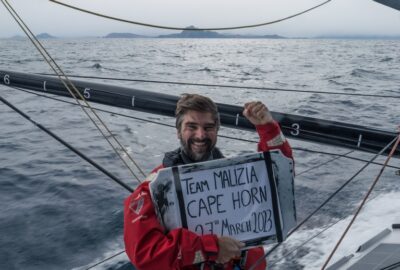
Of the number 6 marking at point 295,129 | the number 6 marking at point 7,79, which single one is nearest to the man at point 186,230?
the number 6 marking at point 295,129

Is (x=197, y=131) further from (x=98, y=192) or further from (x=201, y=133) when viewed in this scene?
(x=98, y=192)

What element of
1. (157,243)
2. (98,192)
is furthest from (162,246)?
(98,192)

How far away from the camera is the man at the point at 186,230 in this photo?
7.39ft

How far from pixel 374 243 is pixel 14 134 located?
9.84 m

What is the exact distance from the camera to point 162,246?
2.25 m

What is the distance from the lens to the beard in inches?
102

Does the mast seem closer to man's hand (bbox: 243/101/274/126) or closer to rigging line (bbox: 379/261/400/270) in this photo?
man's hand (bbox: 243/101/274/126)

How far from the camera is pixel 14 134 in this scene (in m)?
11.9

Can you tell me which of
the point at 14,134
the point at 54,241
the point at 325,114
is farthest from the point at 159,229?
the point at 325,114

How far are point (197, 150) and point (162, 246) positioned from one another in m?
0.63

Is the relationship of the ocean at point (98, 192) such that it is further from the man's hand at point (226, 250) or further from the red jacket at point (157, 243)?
the man's hand at point (226, 250)

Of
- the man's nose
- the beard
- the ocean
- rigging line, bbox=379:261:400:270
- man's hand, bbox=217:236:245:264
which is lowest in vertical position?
the ocean

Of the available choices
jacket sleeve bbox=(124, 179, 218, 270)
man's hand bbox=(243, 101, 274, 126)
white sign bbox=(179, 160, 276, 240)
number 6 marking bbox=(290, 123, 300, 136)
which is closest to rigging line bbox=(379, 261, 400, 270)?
number 6 marking bbox=(290, 123, 300, 136)

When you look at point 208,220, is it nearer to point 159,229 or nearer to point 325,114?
point 159,229
